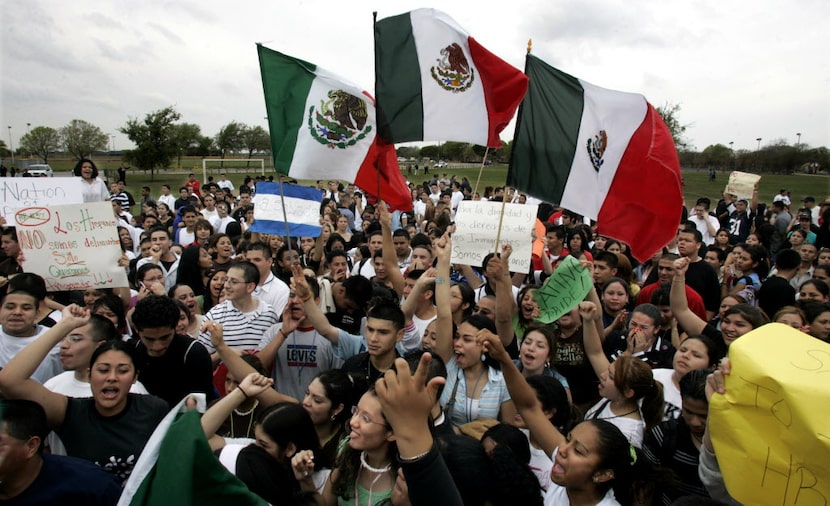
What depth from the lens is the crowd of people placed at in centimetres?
237

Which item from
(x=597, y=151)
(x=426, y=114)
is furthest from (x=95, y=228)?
(x=597, y=151)

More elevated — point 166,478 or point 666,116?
point 666,116

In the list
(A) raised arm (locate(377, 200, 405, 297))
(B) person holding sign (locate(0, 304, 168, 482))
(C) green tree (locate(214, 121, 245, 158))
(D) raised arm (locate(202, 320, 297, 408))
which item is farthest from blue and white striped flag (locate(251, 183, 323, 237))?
(C) green tree (locate(214, 121, 245, 158))

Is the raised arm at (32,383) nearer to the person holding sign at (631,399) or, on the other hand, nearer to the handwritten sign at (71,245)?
the handwritten sign at (71,245)

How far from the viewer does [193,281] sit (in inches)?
256

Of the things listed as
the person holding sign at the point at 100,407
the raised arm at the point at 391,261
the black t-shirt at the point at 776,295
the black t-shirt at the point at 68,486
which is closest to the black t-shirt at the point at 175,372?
the person holding sign at the point at 100,407

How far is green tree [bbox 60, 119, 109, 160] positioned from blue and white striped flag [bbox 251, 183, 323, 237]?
50.1 meters

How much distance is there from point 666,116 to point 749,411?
35.0 m

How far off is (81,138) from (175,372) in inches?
Result: 2287

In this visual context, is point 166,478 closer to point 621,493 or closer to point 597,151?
point 621,493

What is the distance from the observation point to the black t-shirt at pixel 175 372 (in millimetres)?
3525

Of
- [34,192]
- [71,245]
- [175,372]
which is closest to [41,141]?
[34,192]

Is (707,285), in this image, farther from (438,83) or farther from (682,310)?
(438,83)

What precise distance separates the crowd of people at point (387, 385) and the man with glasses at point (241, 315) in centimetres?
2
